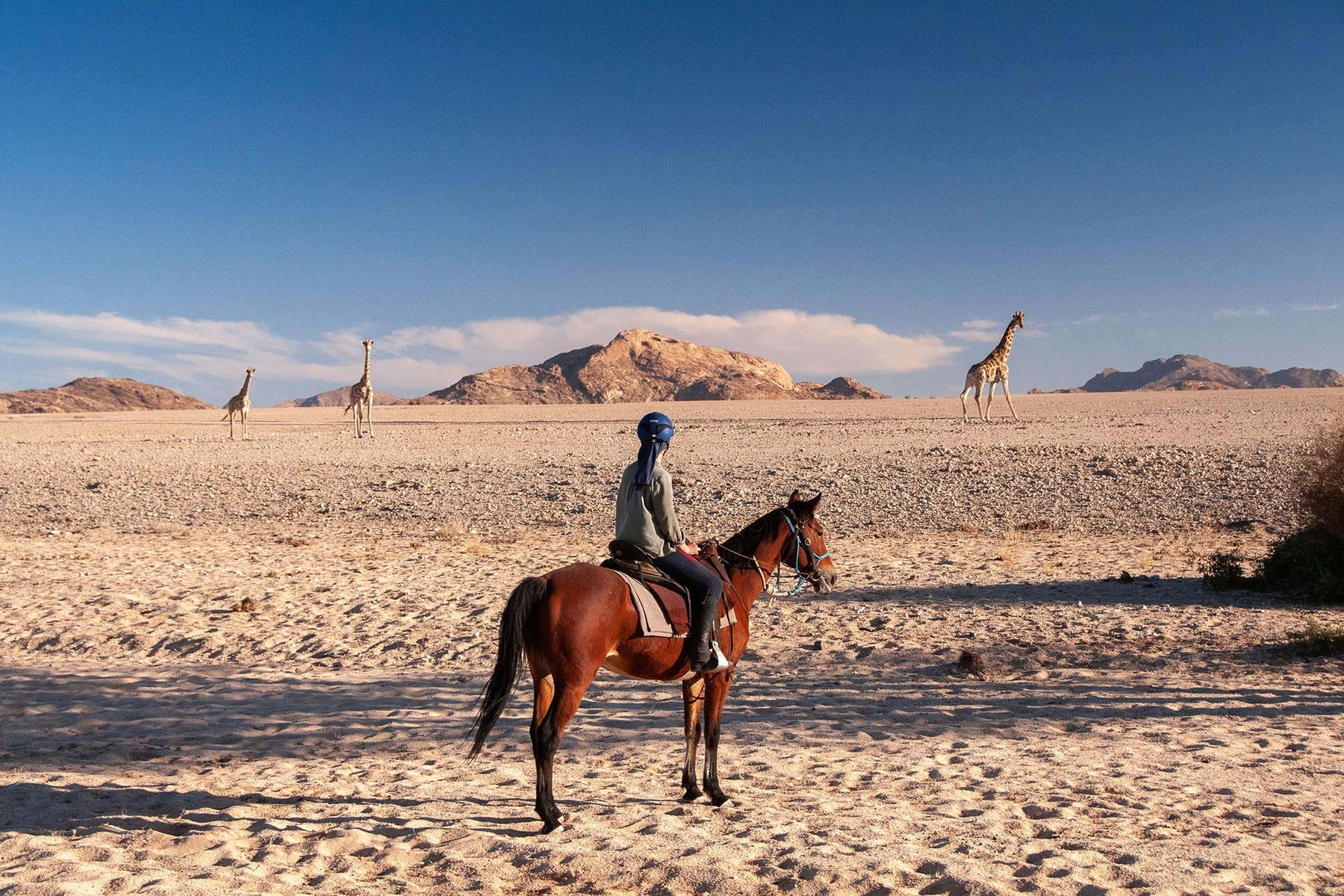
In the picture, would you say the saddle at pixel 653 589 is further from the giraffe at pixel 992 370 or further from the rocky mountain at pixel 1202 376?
the rocky mountain at pixel 1202 376

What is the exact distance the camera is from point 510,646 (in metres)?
5.46

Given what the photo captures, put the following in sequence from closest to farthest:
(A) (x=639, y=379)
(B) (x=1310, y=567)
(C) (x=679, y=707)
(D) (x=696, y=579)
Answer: (D) (x=696, y=579)
(C) (x=679, y=707)
(B) (x=1310, y=567)
(A) (x=639, y=379)

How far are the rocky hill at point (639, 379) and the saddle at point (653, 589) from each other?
90762 mm

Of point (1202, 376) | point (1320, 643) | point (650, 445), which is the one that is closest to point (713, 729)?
point (650, 445)

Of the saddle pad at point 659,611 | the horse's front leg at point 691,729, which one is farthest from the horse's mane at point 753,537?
the horse's front leg at point 691,729

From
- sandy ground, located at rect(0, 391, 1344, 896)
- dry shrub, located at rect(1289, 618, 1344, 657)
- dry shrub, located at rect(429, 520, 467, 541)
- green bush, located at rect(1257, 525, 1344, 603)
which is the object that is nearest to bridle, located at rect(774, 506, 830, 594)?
sandy ground, located at rect(0, 391, 1344, 896)

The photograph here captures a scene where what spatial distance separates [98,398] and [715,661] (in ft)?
375

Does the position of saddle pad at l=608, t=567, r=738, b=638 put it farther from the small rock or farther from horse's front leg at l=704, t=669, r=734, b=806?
the small rock

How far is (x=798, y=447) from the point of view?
92.0 ft

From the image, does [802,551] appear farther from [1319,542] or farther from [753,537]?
[1319,542]

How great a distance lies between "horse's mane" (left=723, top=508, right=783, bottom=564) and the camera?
654 cm

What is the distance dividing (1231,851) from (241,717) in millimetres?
8030

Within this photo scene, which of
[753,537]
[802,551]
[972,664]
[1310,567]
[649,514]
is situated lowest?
[972,664]

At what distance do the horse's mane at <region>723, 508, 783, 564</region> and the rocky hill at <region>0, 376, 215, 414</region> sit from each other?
9120cm
